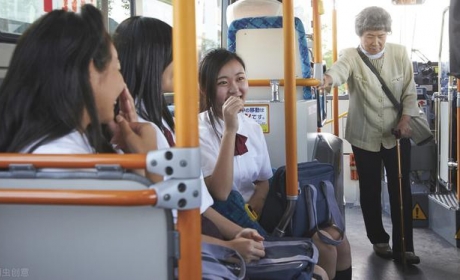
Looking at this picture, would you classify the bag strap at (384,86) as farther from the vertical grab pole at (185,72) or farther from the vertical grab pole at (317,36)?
the vertical grab pole at (185,72)

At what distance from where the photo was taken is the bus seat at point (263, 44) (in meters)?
3.34

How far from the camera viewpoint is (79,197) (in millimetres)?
1165

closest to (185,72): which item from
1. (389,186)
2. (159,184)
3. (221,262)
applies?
(159,184)

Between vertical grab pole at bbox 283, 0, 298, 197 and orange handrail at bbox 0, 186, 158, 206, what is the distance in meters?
1.18

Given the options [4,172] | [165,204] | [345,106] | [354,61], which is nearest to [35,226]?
[4,172]

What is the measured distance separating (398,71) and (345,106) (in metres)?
2.69

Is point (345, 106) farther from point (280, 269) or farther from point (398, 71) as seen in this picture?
point (280, 269)

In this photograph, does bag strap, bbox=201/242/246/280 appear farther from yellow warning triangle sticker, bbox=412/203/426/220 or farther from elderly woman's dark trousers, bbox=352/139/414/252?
yellow warning triangle sticker, bbox=412/203/426/220

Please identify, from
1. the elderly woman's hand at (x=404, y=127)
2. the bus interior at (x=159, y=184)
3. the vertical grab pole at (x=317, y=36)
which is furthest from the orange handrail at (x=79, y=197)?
the elderly woman's hand at (x=404, y=127)

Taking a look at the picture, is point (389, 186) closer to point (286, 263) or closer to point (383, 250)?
point (383, 250)

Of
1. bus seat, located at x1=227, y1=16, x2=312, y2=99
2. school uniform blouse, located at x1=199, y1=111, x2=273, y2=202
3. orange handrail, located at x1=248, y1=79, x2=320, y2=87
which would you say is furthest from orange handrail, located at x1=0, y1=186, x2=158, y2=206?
bus seat, located at x1=227, y1=16, x2=312, y2=99

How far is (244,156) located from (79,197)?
1.38 metres

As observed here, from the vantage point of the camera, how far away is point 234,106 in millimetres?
2158

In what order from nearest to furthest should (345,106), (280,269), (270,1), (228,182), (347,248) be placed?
(280,269)
(228,182)
(347,248)
(270,1)
(345,106)
